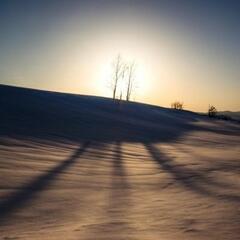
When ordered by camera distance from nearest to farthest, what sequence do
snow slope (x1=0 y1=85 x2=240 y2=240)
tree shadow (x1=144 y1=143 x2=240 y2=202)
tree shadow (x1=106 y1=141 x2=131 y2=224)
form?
snow slope (x1=0 y1=85 x2=240 y2=240), tree shadow (x1=106 y1=141 x2=131 y2=224), tree shadow (x1=144 y1=143 x2=240 y2=202)

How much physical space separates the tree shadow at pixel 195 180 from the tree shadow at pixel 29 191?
2.07 metres

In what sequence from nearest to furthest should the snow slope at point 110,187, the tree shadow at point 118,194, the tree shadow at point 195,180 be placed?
1. the snow slope at point 110,187
2. the tree shadow at point 118,194
3. the tree shadow at point 195,180

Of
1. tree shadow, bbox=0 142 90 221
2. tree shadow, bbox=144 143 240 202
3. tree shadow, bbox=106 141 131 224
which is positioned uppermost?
tree shadow, bbox=144 143 240 202

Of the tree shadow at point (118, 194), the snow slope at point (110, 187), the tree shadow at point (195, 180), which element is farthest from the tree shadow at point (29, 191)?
the tree shadow at point (195, 180)

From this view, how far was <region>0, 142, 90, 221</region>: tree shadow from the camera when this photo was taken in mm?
5380

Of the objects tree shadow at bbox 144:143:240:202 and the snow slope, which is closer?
the snow slope

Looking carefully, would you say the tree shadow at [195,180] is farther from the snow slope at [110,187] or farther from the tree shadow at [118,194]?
the tree shadow at [118,194]

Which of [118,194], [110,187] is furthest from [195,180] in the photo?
[118,194]

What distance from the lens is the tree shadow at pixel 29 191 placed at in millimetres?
5380

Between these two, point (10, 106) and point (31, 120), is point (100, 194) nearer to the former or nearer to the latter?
point (31, 120)

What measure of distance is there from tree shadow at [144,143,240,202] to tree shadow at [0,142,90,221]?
2.07 m

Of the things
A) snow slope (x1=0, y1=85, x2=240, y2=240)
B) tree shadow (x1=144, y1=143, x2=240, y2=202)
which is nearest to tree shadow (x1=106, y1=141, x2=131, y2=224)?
snow slope (x1=0, y1=85, x2=240, y2=240)

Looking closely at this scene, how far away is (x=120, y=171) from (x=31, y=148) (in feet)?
10.6

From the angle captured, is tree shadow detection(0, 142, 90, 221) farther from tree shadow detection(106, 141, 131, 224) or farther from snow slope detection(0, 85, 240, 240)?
tree shadow detection(106, 141, 131, 224)
